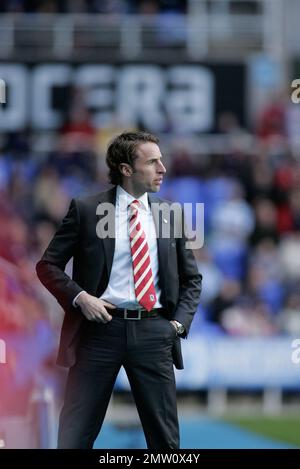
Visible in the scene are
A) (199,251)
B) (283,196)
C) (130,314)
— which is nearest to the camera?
(130,314)

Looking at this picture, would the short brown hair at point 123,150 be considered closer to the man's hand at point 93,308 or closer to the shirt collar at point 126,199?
the shirt collar at point 126,199

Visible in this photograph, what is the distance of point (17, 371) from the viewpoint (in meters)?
7.53

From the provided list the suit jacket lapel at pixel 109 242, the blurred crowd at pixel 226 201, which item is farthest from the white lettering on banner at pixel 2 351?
the blurred crowd at pixel 226 201

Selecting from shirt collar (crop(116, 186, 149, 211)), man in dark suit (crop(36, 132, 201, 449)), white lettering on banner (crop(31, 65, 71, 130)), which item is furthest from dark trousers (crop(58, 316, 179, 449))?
white lettering on banner (crop(31, 65, 71, 130))

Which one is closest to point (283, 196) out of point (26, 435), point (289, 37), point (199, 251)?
point (199, 251)

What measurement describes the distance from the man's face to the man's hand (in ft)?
2.24

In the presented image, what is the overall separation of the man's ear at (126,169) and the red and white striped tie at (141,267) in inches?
11.0

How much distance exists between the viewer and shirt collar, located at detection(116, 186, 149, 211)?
23.8 feet

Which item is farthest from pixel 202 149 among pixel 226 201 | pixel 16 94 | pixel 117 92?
pixel 16 94

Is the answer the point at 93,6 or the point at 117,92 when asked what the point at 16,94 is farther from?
the point at 93,6

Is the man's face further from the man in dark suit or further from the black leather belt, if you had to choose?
the black leather belt

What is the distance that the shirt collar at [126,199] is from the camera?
7.25m

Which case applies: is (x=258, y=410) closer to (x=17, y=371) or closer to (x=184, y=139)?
(x=184, y=139)

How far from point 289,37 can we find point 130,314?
1489 cm
